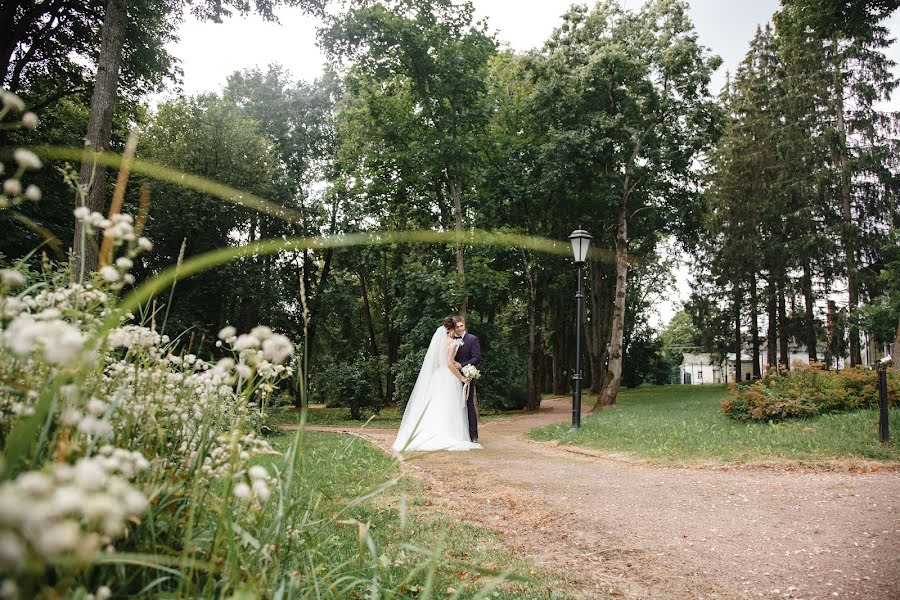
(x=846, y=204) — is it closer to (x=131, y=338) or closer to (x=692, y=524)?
(x=692, y=524)

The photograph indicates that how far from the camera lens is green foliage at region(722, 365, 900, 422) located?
38.7 ft

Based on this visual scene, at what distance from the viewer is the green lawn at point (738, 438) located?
8477 millimetres

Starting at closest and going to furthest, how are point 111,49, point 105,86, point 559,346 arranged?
1. point 105,86
2. point 111,49
3. point 559,346

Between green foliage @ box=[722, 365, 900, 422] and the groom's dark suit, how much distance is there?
606 centimetres

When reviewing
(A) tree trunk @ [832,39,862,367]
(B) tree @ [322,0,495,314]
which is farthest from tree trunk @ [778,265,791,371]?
(B) tree @ [322,0,495,314]

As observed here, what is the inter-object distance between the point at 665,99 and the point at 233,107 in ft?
57.8

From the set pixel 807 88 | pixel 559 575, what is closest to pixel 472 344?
pixel 559 575

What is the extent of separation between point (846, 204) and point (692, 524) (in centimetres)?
2545

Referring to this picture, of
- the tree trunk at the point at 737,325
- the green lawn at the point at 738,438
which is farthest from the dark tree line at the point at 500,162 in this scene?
the green lawn at the point at 738,438

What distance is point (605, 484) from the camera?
7105 millimetres

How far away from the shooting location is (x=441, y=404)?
436 inches

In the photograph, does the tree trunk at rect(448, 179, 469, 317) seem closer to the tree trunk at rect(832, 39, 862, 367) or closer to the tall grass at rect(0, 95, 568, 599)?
the tall grass at rect(0, 95, 568, 599)

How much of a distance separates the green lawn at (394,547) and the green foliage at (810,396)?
9167 mm

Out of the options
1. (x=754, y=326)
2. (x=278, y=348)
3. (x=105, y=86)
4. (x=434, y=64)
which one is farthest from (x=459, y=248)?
(x=754, y=326)
